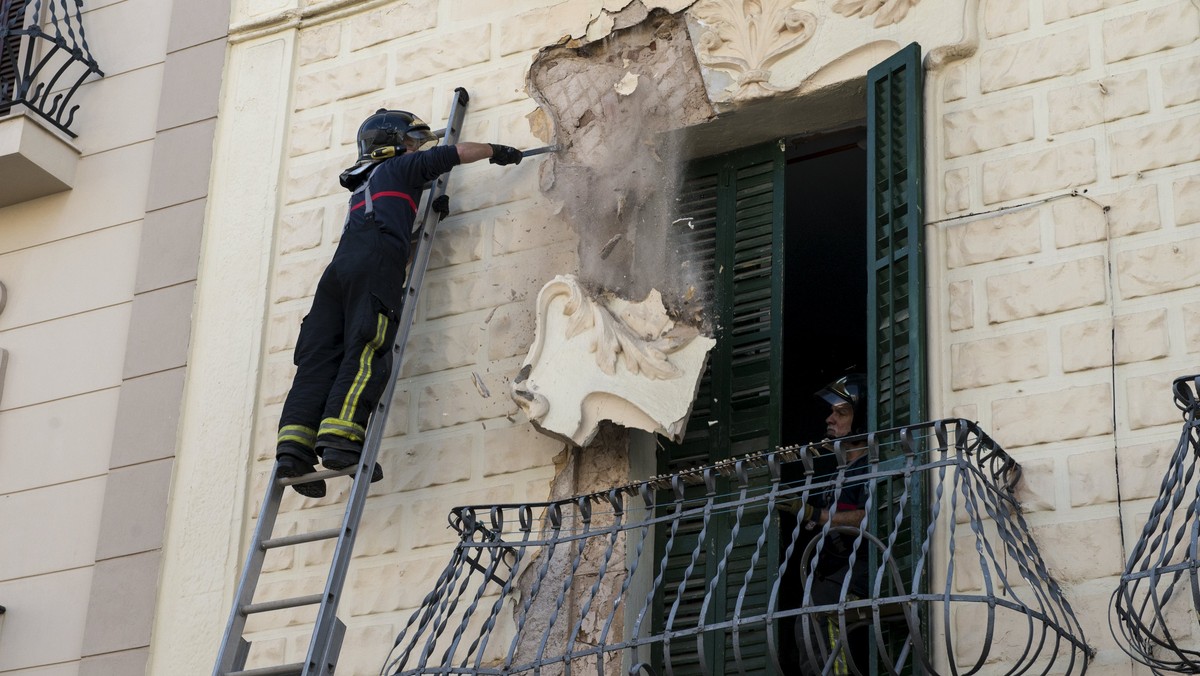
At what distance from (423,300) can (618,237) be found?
32.0 inches

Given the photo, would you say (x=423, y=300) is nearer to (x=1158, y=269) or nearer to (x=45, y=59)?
(x=45, y=59)

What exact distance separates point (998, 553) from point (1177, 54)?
178cm

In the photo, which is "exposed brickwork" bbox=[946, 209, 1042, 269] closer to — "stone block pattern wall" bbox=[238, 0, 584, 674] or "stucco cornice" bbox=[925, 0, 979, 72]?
"stucco cornice" bbox=[925, 0, 979, 72]

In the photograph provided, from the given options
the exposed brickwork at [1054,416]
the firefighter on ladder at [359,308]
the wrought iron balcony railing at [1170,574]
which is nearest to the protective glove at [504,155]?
the firefighter on ladder at [359,308]

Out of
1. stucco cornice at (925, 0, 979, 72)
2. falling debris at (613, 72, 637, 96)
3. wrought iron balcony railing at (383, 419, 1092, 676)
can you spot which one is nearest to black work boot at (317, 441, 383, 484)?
wrought iron balcony railing at (383, 419, 1092, 676)

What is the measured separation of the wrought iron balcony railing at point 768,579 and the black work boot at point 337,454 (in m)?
0.46

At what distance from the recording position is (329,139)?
836 cm

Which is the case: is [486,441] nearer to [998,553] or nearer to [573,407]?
[573,407]

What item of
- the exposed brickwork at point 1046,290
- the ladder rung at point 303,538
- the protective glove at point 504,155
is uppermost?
the protective glove at point 504,155

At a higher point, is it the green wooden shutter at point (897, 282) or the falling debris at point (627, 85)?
the falling debris at point (627, 85)

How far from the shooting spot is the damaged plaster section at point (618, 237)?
714 cm

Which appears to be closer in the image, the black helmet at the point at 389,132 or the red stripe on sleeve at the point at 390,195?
the red stripe on sleeve at the point at 390,195

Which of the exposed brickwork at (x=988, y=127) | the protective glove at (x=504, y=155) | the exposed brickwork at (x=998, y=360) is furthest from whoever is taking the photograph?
the protective glove at (x=504, y=155)

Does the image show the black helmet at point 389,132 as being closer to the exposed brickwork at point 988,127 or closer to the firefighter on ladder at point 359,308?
the firefighter on ladder at point 359,308
